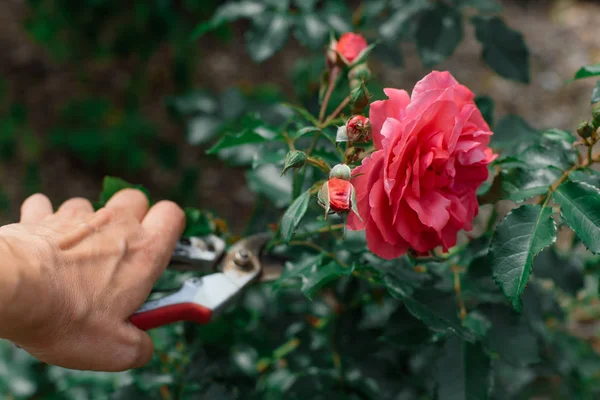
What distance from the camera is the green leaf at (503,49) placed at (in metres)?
1.35

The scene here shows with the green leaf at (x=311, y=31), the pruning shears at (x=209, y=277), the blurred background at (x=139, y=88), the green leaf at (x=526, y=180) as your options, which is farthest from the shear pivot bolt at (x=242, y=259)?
the blurred background at (x=139, y=88)

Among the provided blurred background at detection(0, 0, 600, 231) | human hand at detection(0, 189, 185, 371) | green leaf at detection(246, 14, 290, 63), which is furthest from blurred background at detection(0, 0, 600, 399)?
human hand at detection(0, 189, 185, 371)

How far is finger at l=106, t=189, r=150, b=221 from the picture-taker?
96 cm

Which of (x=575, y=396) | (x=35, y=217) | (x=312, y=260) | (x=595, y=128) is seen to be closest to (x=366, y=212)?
(x=312, y=260)

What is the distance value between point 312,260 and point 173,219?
0.76ft

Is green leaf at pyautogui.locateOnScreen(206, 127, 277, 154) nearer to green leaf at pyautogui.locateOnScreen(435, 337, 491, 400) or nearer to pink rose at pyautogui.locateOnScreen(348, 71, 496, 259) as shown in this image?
pink rose at pyautogui.locateOnScreen(348, 71, 496, 259)

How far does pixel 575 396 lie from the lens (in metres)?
1.59

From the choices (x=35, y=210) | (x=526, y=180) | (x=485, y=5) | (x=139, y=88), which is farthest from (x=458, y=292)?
(x=139, y=88)

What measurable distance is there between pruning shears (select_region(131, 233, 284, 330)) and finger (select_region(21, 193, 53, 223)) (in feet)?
0.69

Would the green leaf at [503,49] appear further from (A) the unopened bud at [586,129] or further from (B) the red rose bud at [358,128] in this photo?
(B) the red rose bud at [358,128]

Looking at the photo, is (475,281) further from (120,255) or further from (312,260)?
(120,255)

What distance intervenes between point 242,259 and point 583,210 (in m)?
0.54

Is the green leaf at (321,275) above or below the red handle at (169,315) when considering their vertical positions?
above

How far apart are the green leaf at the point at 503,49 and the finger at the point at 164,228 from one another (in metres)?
0.80
